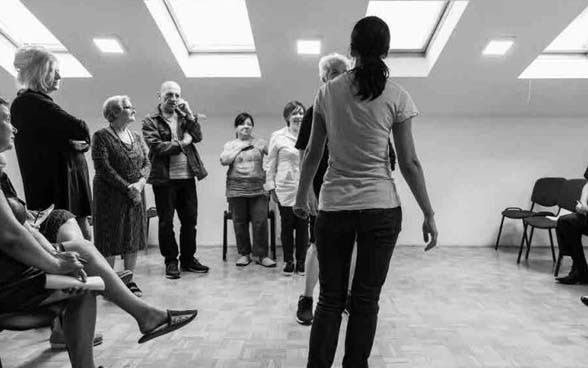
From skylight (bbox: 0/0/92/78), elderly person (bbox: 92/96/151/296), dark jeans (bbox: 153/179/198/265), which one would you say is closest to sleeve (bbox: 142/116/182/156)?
dark jeans (bbox: 153/179/198/265)

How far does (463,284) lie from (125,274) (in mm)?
2337

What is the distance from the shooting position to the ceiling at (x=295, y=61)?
3.24 meters

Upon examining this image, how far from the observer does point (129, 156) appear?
2.93 metres

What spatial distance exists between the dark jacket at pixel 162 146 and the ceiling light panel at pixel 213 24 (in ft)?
2.96

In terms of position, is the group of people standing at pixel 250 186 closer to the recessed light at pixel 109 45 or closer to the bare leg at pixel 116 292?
the bare leg at pixel 116 292

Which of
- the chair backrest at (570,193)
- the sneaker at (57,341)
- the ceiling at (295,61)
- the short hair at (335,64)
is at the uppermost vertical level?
the ceiling at (295,61)

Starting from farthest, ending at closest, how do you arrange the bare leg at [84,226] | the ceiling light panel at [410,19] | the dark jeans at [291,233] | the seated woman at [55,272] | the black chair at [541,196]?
the black chair at [541,196]
the ceiling light panel at [410,19]
the dark jeans at [291,233]
the bare leg at [84,226]
the seated woman at [55,272]

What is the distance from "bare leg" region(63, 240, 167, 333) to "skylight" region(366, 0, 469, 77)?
272 cm

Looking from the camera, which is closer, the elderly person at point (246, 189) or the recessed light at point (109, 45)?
the recessed light at point (109, 45)

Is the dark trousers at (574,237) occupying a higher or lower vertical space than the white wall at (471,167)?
lower

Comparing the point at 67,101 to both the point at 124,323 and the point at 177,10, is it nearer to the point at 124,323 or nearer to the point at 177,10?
the point at 177,10

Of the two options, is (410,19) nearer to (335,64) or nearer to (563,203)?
(335,64)

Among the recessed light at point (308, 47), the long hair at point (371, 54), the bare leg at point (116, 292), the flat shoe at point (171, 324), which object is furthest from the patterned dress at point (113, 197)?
the long hair at point (371, 54)

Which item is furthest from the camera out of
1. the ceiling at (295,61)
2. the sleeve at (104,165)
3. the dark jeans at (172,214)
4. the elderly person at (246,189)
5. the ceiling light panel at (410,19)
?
the elderly person at (246,189)
